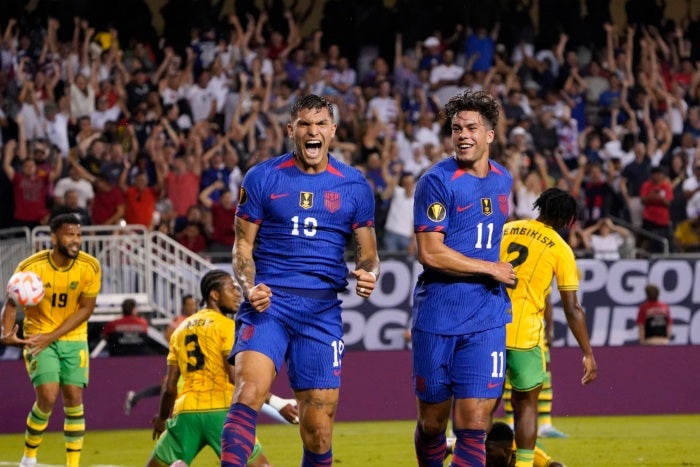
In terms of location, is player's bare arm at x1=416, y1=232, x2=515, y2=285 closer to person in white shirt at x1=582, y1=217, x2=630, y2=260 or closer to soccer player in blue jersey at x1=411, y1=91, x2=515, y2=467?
soccer player in blue jersey at x1=411, y1=91, x2=515, y2=467

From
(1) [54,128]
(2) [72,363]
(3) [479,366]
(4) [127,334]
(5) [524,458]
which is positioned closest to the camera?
(3) [479,366]

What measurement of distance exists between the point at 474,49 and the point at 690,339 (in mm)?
7003

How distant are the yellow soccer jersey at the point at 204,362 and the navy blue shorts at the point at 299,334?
1.30 metres

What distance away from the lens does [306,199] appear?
8.12 meters

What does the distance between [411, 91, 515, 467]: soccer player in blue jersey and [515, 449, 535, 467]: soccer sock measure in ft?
4.47

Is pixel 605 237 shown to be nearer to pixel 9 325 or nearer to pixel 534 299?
pixel 534 299

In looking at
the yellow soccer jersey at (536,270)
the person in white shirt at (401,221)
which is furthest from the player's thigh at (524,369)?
the person in white shirt at (401,221)

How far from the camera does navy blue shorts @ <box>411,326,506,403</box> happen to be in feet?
27.5

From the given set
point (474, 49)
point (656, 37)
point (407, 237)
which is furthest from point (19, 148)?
point (656, 37)

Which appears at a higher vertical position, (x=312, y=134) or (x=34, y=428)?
(x=312, y=134)

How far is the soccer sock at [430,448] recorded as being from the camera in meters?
8.63

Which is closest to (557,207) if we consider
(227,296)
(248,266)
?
(227,296)

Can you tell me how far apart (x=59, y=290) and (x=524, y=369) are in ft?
14.7

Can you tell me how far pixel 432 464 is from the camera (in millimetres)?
8719
